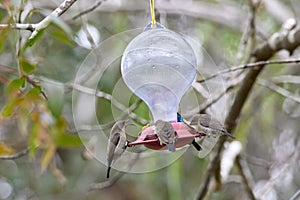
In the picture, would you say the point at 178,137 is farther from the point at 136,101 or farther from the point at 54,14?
the point at 136,101

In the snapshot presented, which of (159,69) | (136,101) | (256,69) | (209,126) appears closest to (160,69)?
(159,69)

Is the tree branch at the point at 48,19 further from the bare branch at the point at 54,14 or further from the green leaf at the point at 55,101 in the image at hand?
the green leaf at the point at 55,101

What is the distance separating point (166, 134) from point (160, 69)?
22cm

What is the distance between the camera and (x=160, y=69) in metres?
1.23

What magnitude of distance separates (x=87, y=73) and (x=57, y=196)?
136cm

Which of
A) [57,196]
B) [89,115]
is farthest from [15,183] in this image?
[89,115]

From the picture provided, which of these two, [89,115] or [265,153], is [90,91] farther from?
[265,153]

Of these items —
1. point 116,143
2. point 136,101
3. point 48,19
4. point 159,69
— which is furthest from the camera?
point 136,101

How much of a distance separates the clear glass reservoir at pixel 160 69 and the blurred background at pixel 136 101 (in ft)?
0.30

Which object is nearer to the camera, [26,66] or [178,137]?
[178,137]

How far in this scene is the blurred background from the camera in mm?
1634

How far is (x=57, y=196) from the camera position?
10.8ft

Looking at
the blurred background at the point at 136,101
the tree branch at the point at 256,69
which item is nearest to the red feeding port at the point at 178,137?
the blurred background at the point at 136,101

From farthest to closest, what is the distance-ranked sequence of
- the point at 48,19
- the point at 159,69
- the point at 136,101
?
the point at 136,101 < the point at 159,69 < the point at 48,19
